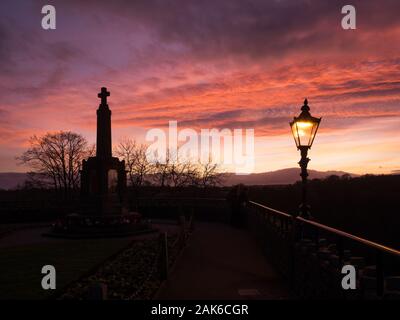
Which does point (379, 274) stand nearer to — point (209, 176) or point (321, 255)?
point (321, 255)

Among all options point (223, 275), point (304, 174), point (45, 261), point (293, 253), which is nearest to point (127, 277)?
point (223, 275)

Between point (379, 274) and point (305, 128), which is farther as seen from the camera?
point (305, 128)

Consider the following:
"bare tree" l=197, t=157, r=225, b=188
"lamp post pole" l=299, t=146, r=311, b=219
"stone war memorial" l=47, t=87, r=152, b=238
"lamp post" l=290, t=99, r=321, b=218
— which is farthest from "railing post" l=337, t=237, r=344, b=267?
"bare tree" l=197, t=157, r=225, b=188

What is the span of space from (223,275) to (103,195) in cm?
1649

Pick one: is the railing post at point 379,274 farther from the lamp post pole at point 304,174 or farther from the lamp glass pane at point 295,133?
the lamp glass pane at point 295,133

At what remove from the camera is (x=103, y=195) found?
89.3 feet

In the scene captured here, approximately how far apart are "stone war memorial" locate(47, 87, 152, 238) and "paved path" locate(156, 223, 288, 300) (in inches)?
314

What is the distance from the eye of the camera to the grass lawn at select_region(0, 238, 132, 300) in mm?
11688

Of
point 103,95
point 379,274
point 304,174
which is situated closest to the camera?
point 379,274

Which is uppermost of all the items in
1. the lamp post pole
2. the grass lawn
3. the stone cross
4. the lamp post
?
the stone cross

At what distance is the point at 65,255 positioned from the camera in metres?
17.8

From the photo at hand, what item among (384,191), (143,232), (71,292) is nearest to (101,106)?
(143,232)

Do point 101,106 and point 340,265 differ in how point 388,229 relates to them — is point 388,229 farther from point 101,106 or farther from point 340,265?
point 340,265

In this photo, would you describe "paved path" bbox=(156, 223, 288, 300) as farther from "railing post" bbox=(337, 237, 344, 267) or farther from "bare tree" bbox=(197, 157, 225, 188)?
"bare tree" bbox=(197, 157, 225, 188)
